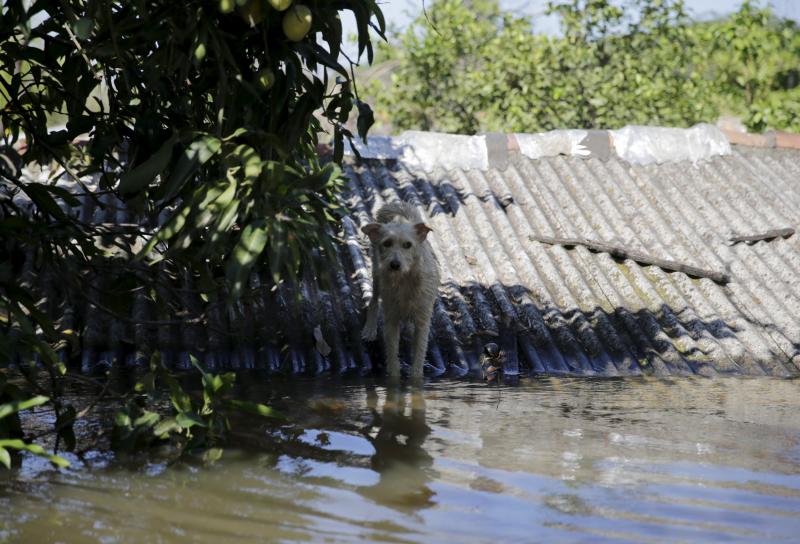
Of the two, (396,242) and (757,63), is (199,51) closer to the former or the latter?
(396,242)

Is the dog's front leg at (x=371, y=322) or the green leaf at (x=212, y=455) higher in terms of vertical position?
the dog's front leg at (x=371, y=322)

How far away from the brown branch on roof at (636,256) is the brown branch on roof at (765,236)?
1089 millimetres


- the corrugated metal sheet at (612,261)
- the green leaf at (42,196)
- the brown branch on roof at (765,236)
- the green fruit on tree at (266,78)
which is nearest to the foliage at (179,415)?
the green leaf at (42,196)

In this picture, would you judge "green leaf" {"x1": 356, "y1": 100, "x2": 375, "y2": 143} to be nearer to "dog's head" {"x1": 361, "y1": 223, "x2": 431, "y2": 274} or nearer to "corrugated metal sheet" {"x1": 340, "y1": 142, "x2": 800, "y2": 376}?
"dog's head" {"x1": 361, "y1": 223, "x2": 431, "y2": 274}

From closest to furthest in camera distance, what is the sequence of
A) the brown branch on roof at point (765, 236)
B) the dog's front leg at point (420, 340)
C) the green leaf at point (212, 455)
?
1. the green leaf at point (212, 455)
2. the dog's front leg at point (420, 340)
3. the brown branch on roof at point (765, 236)

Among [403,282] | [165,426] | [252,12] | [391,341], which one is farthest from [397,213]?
[252,12]

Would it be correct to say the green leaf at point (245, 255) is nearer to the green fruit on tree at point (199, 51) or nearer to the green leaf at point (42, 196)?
the green fruit on tree at point (199, 51)

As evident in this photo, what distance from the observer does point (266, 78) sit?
148 inches

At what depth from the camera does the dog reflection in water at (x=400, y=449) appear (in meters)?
4.16

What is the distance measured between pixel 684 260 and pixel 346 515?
6456 mm

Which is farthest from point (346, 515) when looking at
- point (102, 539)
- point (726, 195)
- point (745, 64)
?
point (745, 64)

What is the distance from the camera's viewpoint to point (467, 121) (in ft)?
66.2

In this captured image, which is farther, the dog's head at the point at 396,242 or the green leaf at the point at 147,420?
the dog's head at the point at 396,242

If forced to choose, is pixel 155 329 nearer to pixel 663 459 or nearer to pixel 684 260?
pixel 663 459
